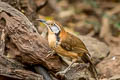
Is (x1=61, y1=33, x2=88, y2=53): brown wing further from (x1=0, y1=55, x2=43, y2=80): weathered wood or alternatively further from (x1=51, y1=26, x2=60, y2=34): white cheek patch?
(x1=0, y1=55, x2=43, y2=80): weathered wood

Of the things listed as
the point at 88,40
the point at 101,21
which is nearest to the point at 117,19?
the point at 101,21

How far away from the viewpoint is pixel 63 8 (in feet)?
42.8

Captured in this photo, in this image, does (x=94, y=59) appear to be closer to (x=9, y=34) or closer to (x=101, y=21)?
(x=9, y=34)

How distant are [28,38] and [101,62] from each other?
230 cm

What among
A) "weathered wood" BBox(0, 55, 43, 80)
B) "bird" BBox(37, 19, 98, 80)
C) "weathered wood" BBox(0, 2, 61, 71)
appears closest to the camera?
"weathered wood" BBox(0, 55, 43, 80)

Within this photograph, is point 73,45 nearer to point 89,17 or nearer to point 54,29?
point 54,29

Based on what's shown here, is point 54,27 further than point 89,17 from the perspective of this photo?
No

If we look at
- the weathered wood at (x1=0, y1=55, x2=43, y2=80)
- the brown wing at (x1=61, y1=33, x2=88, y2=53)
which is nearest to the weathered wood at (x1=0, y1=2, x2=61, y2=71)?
the weathered wood at (x1=0, y1=55, x2=43, y2=80)

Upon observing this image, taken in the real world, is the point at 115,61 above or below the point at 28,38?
below

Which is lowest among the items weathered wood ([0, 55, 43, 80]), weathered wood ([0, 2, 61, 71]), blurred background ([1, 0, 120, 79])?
blurred background ([1, 0, 120, 79])

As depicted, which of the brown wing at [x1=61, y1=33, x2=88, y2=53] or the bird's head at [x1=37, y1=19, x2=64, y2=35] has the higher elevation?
the bird's head at [x1=37, y1=19, x2=64, y2=35]

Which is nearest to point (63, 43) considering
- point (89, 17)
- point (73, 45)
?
point (73, 45)

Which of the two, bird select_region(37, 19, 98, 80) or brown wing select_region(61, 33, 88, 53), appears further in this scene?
brown wing select_region(61, 33, 88, 53)

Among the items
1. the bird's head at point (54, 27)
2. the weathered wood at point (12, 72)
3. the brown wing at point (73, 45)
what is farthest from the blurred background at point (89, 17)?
the weathered wood at point (12, 72)
